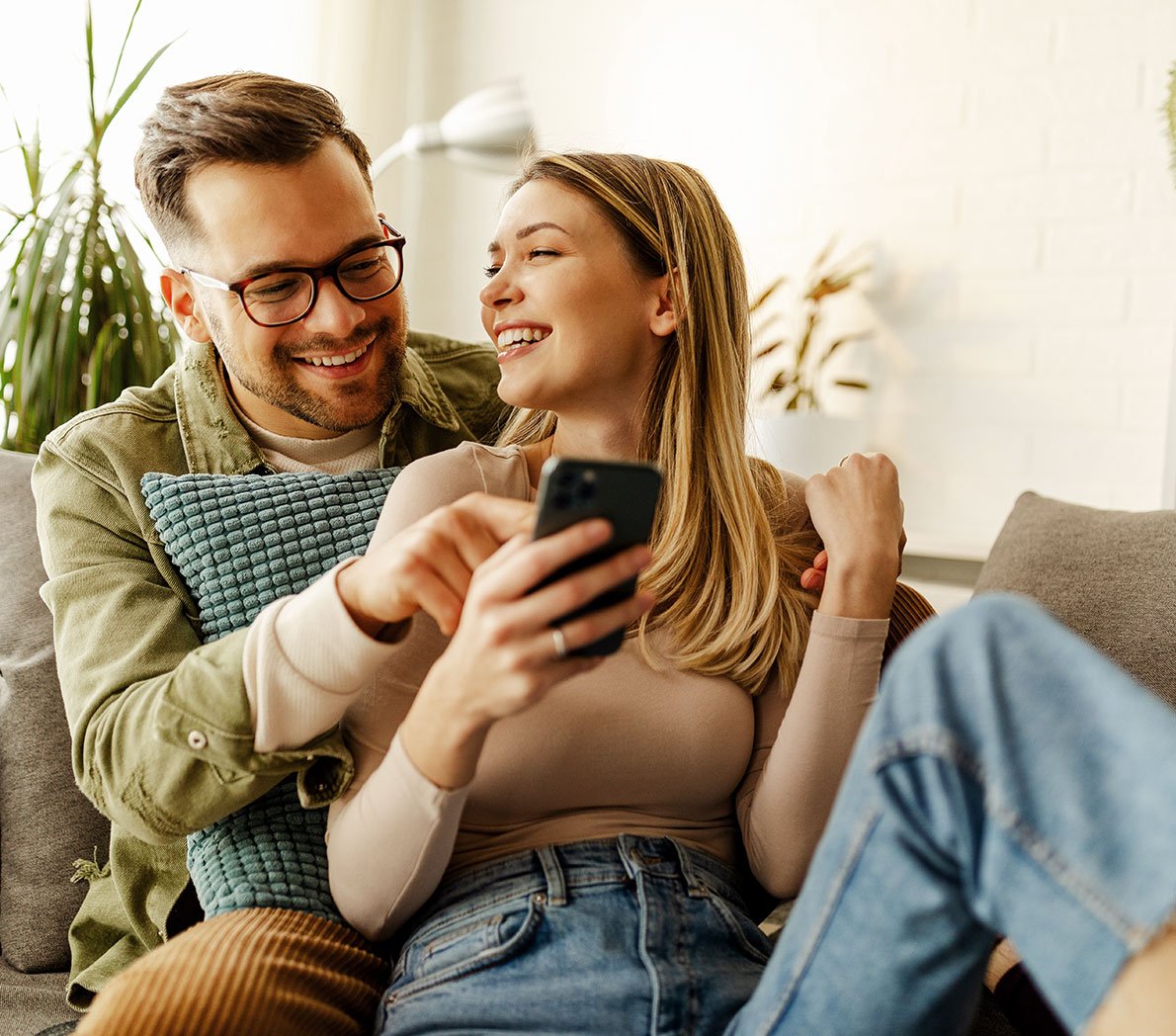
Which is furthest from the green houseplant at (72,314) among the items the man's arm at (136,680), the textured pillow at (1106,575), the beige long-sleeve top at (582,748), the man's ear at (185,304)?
the textured pillow at (1106,575)

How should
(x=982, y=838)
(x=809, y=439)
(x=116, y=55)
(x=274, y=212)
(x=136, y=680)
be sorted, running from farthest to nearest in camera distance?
1. (x=116, y=55)
2. (x=809, y=439)
3. (x=274, y=212)
4. (x=136, y=680)
5. (x=982, y=838)

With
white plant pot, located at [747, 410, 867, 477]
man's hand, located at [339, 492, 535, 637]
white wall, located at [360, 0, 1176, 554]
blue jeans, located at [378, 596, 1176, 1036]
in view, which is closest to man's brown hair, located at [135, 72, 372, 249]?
man's hand, located at [339, 492, 535, 637]

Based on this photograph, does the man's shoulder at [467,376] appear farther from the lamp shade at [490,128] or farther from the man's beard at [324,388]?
the lamp shade at [490,128]

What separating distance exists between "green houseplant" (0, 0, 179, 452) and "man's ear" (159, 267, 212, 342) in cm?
70

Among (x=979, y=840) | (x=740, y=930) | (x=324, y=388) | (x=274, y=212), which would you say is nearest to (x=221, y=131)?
(x=274, y=212)

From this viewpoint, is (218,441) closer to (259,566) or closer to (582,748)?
(259,566)

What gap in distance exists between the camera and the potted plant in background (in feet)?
8.37

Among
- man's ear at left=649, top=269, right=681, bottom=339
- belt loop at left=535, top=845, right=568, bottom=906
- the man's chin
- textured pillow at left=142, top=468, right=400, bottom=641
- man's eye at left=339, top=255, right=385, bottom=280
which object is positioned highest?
man's eye at left=339, top=255, right=385, bottom=280

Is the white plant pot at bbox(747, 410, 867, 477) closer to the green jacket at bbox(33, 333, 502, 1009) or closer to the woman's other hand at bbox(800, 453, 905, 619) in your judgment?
the green jacket at bbox(33, 333, 502, 1009)

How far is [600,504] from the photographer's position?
0.80 metres

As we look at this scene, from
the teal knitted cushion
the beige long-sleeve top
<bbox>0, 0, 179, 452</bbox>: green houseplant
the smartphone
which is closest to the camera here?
the smartphone

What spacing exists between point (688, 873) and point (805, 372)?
6.71 feet

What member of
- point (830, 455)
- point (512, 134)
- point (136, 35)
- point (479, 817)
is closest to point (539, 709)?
point (479, 817)

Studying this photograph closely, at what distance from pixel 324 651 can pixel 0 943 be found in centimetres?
77
